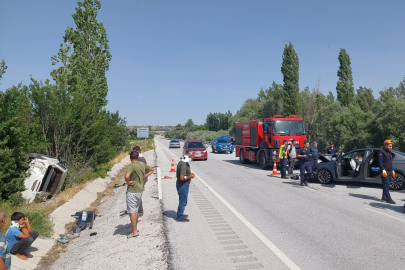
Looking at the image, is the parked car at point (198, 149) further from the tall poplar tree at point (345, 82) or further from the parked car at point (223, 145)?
the tall poplar tree at point (345, 82)

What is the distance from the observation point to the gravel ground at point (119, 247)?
531cm

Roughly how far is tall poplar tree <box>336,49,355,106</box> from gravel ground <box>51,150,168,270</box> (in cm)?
3800

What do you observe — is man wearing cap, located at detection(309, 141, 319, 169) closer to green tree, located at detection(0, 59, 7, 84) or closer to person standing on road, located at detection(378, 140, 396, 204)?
person standing on road, located at detection(378, 140, 396, 204)

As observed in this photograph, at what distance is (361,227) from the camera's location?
22.2ft

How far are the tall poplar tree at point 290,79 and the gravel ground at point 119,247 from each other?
116ft

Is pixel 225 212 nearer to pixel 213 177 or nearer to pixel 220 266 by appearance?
pixel 220 266

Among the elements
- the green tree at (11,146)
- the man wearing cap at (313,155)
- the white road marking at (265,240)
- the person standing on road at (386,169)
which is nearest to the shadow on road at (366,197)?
the person standing on road at (386,169)

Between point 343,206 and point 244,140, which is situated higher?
point 244,140

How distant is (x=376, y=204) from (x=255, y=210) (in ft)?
11.6

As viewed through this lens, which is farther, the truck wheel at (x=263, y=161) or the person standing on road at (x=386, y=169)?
the truck wheel at (x=263, y=161)

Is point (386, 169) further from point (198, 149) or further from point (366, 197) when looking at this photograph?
point (198, 149)

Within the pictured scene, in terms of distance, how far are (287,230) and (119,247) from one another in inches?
134

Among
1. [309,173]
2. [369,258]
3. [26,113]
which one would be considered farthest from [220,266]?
[26,113]

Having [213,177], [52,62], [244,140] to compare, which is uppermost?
[52,62]
